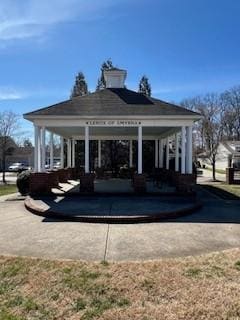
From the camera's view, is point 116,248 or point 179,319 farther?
point 116,248

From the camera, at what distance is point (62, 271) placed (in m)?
6.27

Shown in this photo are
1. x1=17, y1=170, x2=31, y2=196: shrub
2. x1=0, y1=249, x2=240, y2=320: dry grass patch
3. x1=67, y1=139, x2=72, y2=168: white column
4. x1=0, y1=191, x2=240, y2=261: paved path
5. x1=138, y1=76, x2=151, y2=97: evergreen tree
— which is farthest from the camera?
x1=138, y1=76, x2=151, y2=97: evergreen tree

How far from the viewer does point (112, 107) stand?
16.1 meters

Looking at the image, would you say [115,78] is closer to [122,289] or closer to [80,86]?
[122,289]

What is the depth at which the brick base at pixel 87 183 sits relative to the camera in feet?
50.0

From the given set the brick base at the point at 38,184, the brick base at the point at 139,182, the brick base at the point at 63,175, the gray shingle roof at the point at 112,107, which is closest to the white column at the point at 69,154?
the brick base at the point at 63,175

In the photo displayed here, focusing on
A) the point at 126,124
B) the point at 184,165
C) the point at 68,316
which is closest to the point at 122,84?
the point at 126,124

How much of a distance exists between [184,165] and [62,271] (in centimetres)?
1005

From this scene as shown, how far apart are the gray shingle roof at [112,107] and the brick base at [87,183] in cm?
235

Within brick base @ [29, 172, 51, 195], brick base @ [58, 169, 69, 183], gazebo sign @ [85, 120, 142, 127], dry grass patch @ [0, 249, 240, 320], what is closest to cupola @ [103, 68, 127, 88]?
gazebo sign @ [85, 120, 142, 127]

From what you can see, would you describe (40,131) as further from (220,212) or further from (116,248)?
(116,248)

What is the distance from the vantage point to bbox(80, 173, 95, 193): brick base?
50.0 feet

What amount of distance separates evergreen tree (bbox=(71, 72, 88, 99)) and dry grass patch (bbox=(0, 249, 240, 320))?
36.6 m

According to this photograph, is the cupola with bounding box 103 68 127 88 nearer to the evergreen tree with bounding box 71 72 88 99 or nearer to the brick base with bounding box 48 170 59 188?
the brick base with bounding box 48 170 59 188
